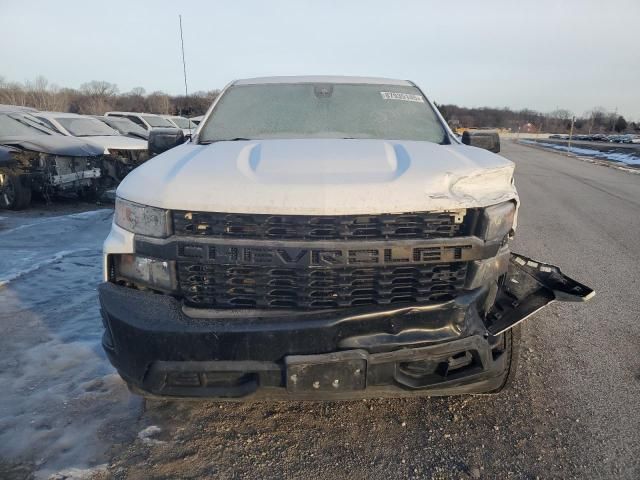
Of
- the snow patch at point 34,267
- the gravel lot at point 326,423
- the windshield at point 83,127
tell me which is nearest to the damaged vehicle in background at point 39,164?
the windshield at point 83,127

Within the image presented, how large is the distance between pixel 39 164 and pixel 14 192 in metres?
0.68

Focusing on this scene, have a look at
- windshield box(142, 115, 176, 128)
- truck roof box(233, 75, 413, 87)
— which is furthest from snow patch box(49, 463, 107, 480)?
windshield box(142, 115, 176, 128)

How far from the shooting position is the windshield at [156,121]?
17.3 metres

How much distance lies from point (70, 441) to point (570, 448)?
244cm

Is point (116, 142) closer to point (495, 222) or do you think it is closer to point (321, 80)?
point (321, 80)

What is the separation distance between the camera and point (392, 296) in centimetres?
216

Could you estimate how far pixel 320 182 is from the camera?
2115 millimetres

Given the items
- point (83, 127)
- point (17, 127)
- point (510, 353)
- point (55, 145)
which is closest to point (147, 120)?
point (83, 127)

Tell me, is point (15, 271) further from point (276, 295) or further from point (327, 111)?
point (276, 295)

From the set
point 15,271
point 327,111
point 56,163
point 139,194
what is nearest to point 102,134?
point 56,163

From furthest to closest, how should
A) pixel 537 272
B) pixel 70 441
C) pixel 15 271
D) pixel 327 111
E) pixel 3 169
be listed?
pixel 3 169
pixel 15 271
pixel 327 111
pixel 537 272
pixel 70 441

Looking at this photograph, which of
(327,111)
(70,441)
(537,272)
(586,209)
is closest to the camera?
(70,441)

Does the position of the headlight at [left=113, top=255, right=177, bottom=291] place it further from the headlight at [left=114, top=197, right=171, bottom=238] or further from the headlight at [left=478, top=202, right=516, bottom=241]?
the headlight at [left=478, top=202, right=516, bottom=241]

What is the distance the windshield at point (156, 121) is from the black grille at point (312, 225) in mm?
16365
